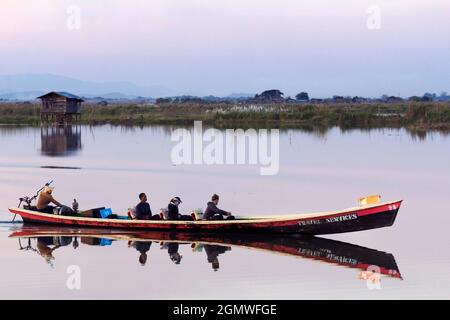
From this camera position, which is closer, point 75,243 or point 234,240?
point 234,240

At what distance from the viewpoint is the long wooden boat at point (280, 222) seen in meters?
19.4

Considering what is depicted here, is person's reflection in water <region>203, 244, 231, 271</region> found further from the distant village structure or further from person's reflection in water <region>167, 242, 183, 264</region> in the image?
the distant village structure

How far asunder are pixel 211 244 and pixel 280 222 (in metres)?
1.69

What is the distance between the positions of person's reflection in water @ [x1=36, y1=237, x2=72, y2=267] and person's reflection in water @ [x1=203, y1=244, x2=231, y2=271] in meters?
3.42

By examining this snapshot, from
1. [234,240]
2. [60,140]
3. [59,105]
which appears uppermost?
[59,105]

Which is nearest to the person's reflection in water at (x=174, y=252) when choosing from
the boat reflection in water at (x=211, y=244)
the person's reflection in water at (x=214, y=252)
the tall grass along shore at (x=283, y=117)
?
the boat reflection in water at (x=211, y=244)

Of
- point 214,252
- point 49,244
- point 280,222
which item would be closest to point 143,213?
point 49,244

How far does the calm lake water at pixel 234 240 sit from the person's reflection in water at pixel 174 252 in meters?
0.02

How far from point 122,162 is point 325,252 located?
76.1ft

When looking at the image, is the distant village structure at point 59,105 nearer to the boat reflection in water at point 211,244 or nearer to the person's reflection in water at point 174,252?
the boat reflection in water at point 211,244

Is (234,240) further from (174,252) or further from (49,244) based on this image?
(49,244)

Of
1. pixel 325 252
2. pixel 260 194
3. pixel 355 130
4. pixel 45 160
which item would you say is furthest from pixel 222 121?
pixel 325 252

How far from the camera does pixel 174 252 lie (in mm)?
19406
